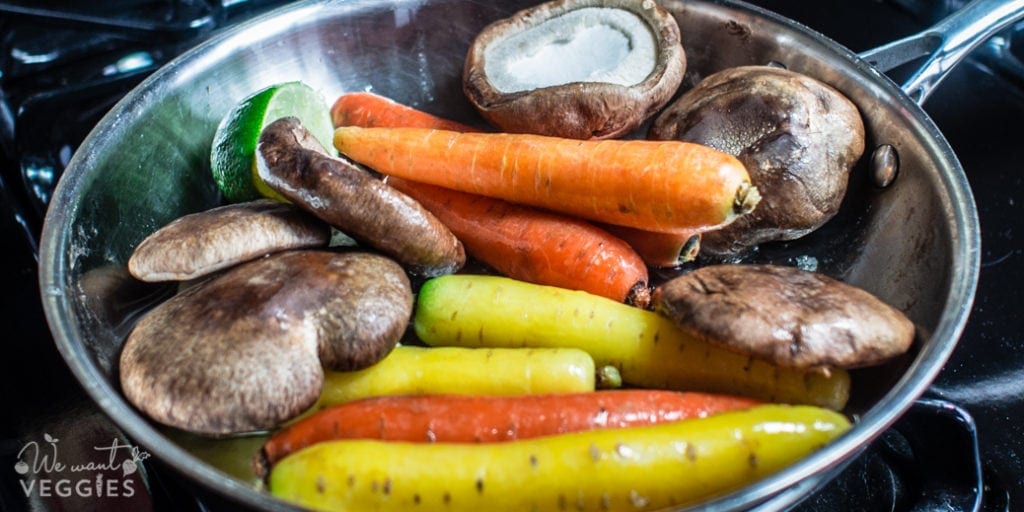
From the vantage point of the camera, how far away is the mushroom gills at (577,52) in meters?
1.59

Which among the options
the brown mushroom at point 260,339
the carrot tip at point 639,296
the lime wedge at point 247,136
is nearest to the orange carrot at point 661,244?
the carrot tip at point 639,296

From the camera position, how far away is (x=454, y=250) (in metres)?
1.36

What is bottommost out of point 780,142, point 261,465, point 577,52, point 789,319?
point 261,465

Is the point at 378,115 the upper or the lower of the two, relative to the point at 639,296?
upper

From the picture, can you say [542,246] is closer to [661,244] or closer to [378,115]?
[661,244]

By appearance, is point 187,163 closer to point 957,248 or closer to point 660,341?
point 660,341

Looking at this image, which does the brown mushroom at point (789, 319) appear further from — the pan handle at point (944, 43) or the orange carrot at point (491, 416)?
the pan handle at point (944, 43)

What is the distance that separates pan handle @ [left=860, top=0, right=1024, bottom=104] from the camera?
149cm

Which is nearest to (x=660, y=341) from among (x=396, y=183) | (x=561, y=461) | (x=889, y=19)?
(x=561, y=461)

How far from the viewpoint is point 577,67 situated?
162 centimetres

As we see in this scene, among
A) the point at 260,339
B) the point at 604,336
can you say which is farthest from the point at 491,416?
the point at 260,339

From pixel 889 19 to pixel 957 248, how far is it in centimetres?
121

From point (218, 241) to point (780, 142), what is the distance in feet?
3.19

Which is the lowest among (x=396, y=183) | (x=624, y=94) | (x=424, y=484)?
(x=424, y=484)
